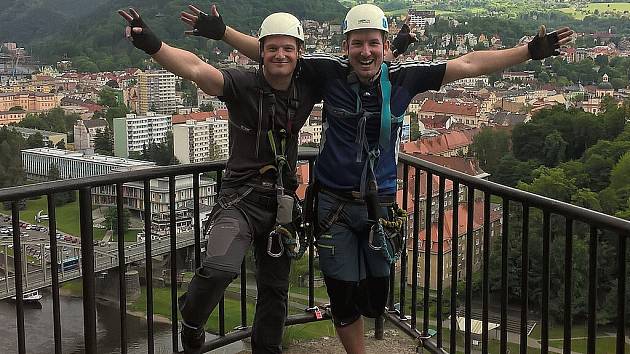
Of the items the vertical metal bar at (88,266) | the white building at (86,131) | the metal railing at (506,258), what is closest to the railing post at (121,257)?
the vertical metal bar at (88,266)

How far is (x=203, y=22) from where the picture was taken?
319cm

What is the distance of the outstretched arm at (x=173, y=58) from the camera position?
2.65m

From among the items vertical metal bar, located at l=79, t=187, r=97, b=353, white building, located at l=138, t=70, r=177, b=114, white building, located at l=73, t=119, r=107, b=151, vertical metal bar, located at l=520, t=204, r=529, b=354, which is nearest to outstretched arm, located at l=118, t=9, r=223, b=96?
vertical metal bar, located at l=79, t=187, r=97, b=353

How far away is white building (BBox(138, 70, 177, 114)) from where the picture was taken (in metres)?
79.8

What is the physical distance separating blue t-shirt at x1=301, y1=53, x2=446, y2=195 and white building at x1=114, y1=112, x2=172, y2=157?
5216 cm

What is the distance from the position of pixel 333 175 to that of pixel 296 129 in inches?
9.9

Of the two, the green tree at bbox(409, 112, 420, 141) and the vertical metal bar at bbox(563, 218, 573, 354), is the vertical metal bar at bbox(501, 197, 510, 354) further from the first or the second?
the green tree at bbox(409, 112, 420, 141)

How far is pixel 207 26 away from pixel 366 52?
0.72 metres

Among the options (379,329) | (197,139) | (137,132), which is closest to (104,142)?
(137,132)

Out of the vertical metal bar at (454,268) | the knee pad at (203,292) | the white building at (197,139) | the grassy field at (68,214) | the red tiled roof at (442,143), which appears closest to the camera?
the knee pad at (203,292)

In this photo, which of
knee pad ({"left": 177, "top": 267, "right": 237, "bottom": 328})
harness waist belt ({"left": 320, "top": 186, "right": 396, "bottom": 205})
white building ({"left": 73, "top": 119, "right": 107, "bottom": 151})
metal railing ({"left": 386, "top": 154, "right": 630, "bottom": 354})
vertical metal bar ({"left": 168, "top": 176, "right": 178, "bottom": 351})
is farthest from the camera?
white building ({"left": 73, "top": 119, "right": 107, "bottom": 151})

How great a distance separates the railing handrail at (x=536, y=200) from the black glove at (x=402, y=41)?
1.85ft

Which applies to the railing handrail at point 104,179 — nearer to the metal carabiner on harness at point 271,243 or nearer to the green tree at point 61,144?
the metal carabiner on harness at point 271,243

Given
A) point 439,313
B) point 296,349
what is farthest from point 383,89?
point 296,349
